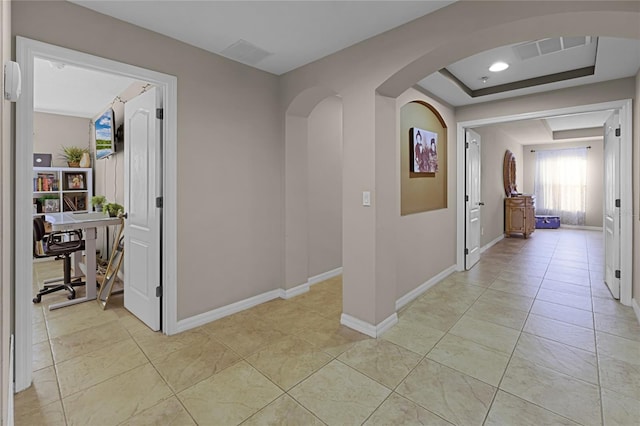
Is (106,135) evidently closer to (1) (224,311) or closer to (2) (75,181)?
(2) (75,181)

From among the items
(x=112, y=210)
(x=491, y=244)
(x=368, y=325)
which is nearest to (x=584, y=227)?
(x=491, y=244)

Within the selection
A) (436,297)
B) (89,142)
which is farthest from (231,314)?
(89,142)

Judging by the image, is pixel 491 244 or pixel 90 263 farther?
pixel 491 244

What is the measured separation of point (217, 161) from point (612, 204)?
436 cm

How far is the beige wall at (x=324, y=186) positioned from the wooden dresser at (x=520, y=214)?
5191 mm

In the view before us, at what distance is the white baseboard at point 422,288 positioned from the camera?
10.4ft

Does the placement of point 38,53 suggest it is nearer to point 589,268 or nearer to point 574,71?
point 574,71

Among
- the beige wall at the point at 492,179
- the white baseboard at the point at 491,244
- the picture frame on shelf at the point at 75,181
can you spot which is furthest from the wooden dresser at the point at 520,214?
the picture frame on shelf at the point at 75,181

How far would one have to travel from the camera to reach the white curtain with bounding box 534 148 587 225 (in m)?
8.48

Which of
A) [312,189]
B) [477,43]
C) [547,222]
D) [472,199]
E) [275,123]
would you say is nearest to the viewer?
[477,43]

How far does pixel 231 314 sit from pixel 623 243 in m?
4.02

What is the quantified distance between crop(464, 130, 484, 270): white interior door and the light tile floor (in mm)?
1306

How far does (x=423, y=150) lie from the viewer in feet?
11.8

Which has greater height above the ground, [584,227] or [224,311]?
[584,227]
